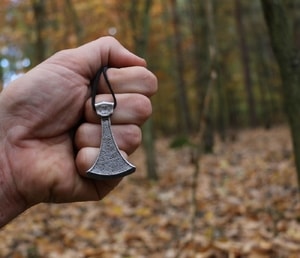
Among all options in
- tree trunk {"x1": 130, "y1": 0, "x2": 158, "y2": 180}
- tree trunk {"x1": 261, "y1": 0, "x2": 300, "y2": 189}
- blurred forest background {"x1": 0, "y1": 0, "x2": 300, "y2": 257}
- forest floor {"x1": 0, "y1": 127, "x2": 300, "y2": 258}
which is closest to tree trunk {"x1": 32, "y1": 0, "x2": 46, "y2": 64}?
blurred forest background {"x1": 0, "y1": 0, "x2": 300, "y2": 257}

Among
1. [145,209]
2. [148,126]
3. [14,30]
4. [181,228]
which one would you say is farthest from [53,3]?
[181,228]

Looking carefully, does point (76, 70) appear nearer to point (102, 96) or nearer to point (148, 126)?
point (102, 96)

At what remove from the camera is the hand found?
1.50 metres

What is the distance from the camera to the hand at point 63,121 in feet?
4.94

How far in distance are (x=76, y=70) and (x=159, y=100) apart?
26.2m

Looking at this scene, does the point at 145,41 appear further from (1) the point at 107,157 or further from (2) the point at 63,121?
(1) the point at 107,157

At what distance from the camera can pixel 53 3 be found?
42.6 ft

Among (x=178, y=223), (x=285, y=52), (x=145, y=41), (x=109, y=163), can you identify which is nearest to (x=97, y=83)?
(x=109, y=163)

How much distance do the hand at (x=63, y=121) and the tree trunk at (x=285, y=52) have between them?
2128mm

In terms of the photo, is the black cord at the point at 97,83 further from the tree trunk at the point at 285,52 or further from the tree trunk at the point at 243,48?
the tree trunk at the point at 243,48

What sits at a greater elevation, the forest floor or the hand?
the hand

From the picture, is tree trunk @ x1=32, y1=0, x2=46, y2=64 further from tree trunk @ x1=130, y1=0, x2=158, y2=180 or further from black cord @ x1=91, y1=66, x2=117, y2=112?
black cord @ x1=91, y1=66, x2=117, y2=112

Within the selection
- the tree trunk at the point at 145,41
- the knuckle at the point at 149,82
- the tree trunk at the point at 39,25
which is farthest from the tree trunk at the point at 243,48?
the knuckle at the point at 149,82

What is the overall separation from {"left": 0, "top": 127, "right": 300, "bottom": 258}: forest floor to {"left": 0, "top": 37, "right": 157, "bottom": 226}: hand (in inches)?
Answer: 82.8
